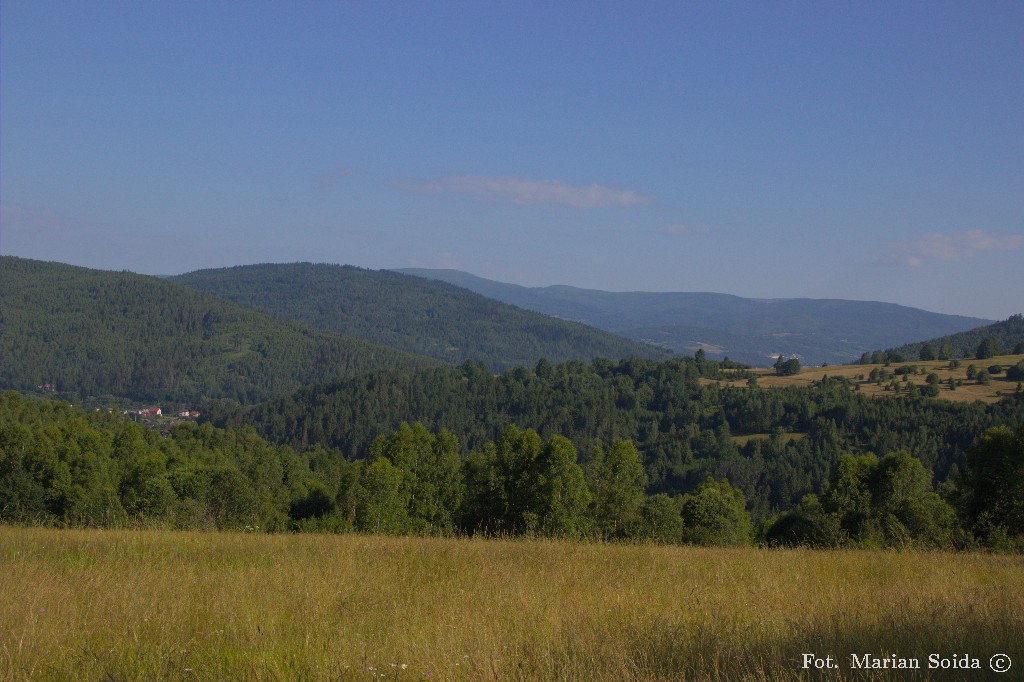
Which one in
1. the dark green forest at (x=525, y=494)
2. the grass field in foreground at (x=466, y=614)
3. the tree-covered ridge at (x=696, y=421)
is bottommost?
the tree-covered ridge at (x=696, y=421)

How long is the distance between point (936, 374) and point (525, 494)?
11811cm

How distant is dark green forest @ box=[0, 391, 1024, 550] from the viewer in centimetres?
2645

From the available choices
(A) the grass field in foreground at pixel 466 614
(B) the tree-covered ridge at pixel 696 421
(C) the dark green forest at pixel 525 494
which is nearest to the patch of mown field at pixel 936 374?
(B) the tree-covered ridge at pixel 696 421

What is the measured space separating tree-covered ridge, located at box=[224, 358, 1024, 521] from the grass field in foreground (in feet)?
202

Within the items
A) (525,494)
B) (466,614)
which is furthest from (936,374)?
(466,614)

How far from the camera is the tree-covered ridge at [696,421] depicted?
363 feet

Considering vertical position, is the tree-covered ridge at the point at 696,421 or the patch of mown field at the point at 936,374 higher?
the patch of mown field at the point at 936,374

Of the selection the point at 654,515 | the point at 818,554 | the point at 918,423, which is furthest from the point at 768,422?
the point at 818,554

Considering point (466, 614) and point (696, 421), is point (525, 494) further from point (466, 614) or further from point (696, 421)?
point (696, 421)

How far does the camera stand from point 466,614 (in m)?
6.72

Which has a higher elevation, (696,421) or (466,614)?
(466,614)

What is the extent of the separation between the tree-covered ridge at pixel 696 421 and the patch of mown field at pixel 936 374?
3.61 meters

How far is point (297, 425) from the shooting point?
18775 cm

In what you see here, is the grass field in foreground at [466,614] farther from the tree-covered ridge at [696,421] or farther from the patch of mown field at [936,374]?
the patch of mown field at [936,374]
